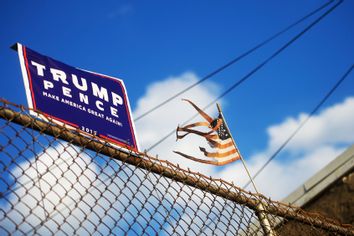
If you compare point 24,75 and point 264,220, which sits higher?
point 24,75

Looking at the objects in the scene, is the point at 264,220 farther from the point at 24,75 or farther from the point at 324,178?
the point at 24,75

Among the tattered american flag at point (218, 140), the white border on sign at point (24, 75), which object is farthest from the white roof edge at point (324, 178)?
the white border on sign at point (24, 75)

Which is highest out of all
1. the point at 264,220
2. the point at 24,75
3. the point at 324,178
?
the point at 324,178

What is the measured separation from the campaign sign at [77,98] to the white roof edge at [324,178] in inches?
104

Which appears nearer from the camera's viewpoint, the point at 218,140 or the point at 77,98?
the point at 77,98

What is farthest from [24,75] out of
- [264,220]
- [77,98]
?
[264,220]

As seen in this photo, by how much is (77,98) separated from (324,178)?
10.9 ft

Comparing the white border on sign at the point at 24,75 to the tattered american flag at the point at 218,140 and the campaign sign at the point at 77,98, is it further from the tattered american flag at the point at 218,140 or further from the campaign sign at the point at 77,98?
the tattered american flag at the point at 218,140

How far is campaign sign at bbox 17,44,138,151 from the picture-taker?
275cm

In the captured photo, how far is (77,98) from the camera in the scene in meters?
3.05

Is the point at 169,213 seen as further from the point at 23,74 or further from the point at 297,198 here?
the point at 297,198

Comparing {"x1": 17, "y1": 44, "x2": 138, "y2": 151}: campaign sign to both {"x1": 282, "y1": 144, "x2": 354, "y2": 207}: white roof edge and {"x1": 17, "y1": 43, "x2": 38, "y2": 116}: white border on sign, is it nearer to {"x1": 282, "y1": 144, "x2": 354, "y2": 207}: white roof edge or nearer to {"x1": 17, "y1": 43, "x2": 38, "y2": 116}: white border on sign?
{"x1": 17, "y1": 43, "x2": 38, "y2": 116}: white border on sign

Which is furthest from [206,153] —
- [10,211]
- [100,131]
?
[10,211]

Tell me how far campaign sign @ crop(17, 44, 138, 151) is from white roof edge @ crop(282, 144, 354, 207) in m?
2.64
